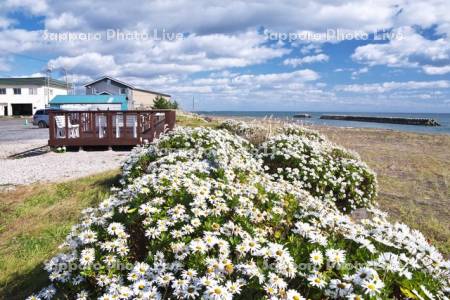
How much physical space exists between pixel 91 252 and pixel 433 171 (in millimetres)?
13153

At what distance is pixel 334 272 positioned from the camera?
2346 millimetres

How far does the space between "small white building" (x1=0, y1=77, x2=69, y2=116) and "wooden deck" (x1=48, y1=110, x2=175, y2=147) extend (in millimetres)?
50555

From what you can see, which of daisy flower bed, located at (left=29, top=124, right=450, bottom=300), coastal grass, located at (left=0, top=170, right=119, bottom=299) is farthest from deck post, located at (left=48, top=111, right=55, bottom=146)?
daisy flower bed, located at (left=29, top=124, right=450, bottom=300)

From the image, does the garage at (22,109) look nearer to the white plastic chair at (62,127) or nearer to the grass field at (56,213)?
the white plastic chair at (62,127)

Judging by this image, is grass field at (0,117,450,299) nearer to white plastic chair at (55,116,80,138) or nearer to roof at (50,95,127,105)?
white plastic chair at (55,116,80,138)

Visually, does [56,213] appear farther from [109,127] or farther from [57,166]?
[109,127]

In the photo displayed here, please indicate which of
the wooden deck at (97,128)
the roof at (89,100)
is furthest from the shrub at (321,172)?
the roof at (89,100)

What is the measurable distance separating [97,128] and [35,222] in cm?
821

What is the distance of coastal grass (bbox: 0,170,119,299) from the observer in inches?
174

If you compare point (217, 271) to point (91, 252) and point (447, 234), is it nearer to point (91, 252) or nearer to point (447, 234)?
point (91, 252)

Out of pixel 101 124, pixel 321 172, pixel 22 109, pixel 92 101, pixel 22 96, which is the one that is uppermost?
pixel 22 96

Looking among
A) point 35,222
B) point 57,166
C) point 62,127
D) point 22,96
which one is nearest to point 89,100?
point 62,127

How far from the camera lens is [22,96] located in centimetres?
5906

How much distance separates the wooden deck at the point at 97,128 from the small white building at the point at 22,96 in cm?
5056
